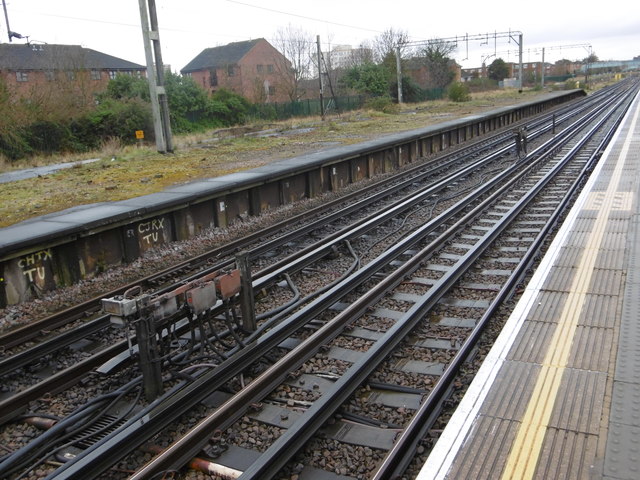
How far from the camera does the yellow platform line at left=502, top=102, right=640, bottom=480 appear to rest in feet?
11.0

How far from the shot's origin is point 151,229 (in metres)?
10.5

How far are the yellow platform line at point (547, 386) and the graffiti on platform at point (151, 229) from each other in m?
7.33

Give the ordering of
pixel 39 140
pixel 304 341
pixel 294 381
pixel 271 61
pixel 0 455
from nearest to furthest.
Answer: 1. pixel 0 455
2. pixel 294 381
3. pixel 304 341
4. pixel 39 140
5. pixel 271 61

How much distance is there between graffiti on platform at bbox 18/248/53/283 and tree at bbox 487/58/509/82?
10058cm

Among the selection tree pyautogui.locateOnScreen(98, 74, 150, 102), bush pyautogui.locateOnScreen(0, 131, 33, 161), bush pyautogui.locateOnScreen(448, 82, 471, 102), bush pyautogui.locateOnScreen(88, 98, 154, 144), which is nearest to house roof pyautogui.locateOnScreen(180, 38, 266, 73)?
tree pyautogui.locateOnScreen(98, 74, 150, 102)

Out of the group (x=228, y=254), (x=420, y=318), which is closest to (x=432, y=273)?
(x=420, y=318)

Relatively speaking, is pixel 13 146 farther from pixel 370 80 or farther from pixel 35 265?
pixel 370 80

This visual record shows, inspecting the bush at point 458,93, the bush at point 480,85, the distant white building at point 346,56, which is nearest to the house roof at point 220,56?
the distant white building at point 346,56

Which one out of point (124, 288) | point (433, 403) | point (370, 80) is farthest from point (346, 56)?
point (433, 403)

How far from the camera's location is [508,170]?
54.9ft

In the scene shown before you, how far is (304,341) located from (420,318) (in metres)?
1.49

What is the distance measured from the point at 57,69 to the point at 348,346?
4380cm

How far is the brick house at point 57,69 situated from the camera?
34.7 metres

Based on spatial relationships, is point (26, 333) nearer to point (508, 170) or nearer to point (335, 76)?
point (508, 170)
